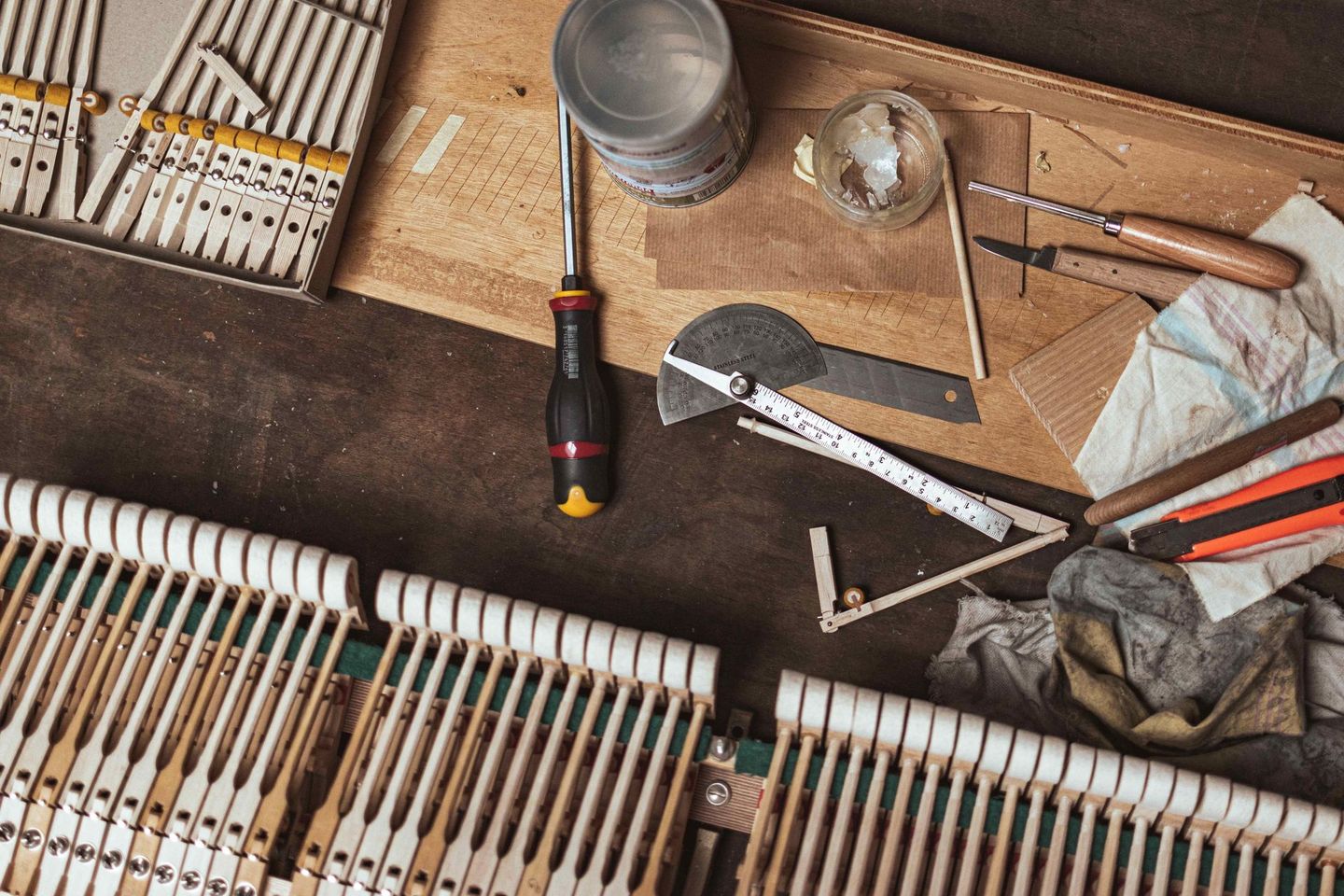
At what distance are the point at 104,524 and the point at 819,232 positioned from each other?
4.73 feet

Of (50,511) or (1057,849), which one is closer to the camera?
(1057,849)

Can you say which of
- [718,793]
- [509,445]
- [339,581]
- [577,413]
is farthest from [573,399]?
[718,793]

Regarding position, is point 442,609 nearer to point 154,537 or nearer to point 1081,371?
point 154,537

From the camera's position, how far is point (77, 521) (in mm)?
1772

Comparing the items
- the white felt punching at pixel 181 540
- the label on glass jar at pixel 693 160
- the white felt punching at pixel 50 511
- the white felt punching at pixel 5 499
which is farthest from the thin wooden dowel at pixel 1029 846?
the white felt punching at pixel 5 499

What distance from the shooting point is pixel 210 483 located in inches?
80.0

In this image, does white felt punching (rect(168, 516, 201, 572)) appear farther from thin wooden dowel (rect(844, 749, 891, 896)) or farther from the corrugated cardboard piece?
the corrugated cardboard piece

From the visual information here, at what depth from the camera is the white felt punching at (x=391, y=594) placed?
171cm

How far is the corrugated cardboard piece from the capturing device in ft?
6.11

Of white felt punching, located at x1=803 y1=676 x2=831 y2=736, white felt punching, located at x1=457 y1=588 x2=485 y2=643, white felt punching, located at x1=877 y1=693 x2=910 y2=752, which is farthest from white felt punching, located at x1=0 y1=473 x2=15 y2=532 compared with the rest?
white felt punching, located at x1=877 y1=693 x2=910 y2=752

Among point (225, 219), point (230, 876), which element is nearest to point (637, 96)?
point (225, 219)

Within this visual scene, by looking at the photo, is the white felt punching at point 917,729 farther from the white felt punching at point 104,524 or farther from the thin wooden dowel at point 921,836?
the white felt punching at point 104,524

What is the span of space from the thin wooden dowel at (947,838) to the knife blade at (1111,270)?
952 millimetres

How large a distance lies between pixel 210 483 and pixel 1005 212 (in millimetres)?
1703
